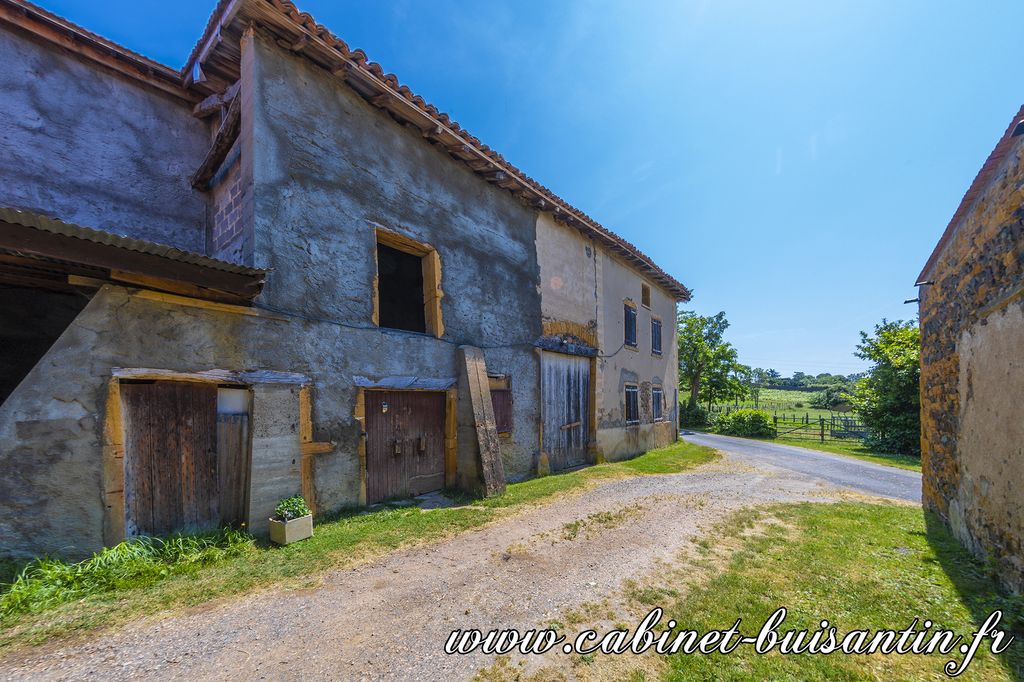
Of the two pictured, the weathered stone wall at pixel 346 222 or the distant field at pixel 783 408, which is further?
the distant field at pixel 783 408

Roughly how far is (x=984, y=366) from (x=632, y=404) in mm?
9479

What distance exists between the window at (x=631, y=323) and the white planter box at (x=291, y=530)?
1082 cm

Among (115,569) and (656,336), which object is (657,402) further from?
(115,569)

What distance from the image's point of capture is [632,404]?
527 inches

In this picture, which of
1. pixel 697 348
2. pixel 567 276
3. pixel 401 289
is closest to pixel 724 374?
pixel 697 348

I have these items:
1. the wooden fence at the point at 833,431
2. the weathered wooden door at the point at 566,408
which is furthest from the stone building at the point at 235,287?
the wooden fence at the point at 833,431

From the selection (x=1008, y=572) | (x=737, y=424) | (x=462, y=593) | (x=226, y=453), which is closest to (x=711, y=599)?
(x=462, y=593)

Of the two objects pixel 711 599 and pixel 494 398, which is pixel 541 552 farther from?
pixel 494 398

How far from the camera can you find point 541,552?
464 cm

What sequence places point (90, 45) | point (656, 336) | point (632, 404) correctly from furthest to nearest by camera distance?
point (656, 336) → point (632, 404) → point (90, 45)

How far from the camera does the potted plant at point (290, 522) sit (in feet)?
15.3

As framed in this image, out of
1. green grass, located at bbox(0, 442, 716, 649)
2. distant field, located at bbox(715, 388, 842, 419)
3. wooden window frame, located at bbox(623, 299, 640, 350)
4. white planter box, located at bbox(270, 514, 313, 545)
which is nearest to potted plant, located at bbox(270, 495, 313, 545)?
white planter box, located at bbox(270, 514, 313, 545)

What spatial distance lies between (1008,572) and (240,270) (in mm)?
7942

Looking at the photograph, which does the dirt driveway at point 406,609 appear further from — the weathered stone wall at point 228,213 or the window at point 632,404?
the window at point 632,404
